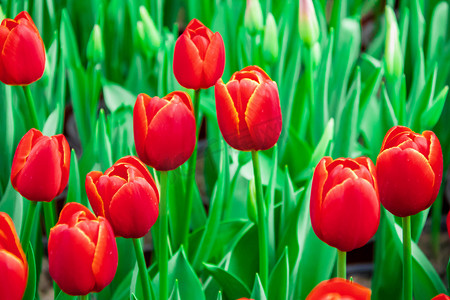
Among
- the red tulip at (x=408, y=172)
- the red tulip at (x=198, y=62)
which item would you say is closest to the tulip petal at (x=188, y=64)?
the red tulip at (x=198, y=62)

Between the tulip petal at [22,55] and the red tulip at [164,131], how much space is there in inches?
7.8

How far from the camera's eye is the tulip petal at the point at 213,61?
2.10 ft

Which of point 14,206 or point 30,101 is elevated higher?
point 30,101

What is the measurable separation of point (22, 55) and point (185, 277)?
0.29 m

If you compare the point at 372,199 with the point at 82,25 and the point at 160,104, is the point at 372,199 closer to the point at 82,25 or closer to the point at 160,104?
the point at 160,104

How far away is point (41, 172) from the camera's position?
0.53 m

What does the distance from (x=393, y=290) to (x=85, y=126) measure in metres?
0.58

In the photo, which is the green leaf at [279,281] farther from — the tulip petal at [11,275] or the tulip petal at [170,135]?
the tulip petal at [11,275]

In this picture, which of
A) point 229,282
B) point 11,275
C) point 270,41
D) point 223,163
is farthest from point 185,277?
point 270,41

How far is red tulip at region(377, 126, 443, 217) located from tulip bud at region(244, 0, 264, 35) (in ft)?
1.77

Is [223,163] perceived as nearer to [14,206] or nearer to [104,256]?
[14,206]

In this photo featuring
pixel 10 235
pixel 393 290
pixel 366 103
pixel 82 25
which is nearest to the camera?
pixel 10 235

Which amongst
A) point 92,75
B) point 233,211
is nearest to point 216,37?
point 233,211

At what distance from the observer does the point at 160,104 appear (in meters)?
0.53
